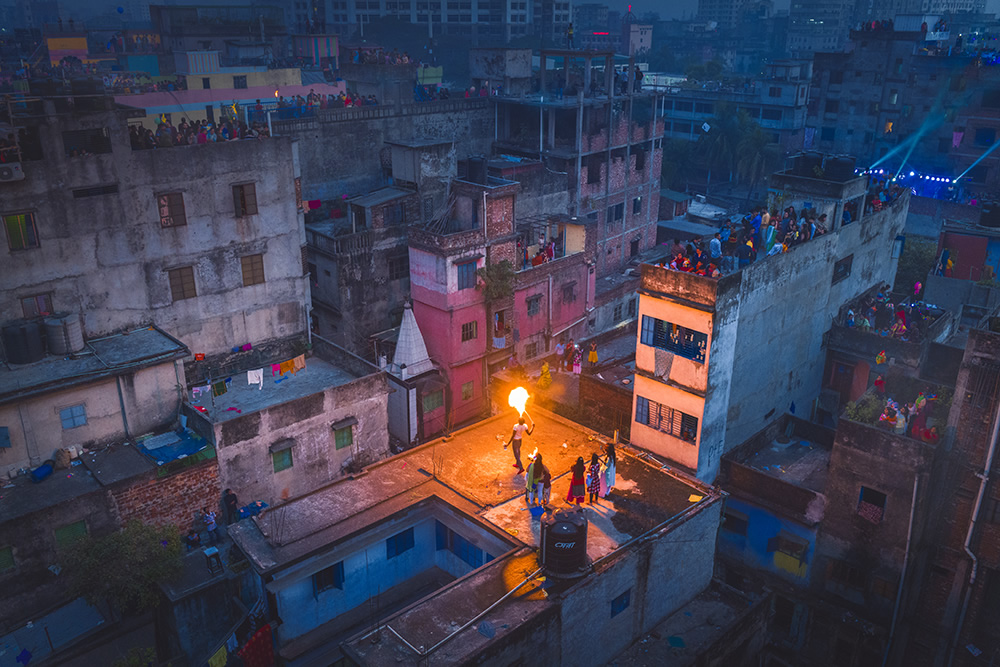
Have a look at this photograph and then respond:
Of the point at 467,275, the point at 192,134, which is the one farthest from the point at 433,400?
the point at 192,134

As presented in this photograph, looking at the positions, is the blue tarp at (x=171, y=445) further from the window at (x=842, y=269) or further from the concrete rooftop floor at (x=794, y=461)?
the window at (x=842, y=269)

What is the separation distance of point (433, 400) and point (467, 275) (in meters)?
6.98

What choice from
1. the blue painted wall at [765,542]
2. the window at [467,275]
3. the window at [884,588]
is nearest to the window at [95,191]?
the window at [467,275]

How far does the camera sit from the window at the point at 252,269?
3697 centimetres

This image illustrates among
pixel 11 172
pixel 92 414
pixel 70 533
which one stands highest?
pixel 11 172

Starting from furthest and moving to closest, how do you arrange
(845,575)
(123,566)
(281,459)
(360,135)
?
1. (360,135)
2. (281,459)
3. (845,575)
4. (123,566)

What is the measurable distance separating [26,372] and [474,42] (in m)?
119

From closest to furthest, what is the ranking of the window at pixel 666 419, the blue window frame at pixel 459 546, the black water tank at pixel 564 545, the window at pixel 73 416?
the black water tank at pixel 564 545
the blue window frame at pixel 459 546
the window at pixel 73 416
the window at pixel 666 419

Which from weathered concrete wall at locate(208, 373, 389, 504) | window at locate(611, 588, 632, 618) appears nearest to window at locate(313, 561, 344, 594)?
weathered concrete wall at locate(208, 373, 389, 504)

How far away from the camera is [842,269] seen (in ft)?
131

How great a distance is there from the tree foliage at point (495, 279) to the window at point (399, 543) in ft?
57.1

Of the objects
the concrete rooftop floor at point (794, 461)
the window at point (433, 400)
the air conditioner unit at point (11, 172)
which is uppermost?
the air conditioner unit at point (11, 172)

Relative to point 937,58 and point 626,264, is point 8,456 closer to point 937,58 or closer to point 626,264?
point 626,264

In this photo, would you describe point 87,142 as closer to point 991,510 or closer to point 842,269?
point 842,269
